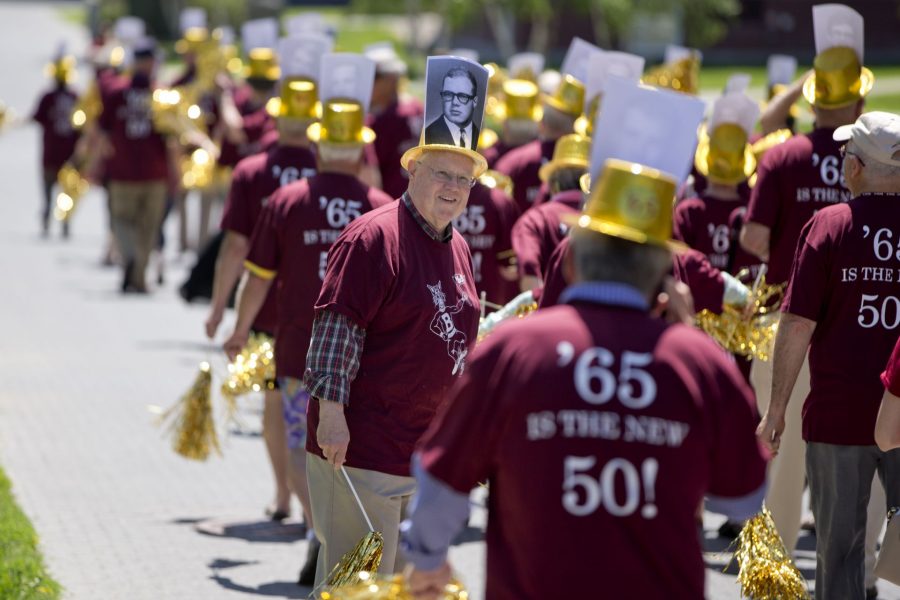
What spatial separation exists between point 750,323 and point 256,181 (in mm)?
2626

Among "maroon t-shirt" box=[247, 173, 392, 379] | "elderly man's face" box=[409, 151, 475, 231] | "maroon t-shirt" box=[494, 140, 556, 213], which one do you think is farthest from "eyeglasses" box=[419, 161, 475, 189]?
"maroon t-shirt" box=[494, 140, 556, 213]

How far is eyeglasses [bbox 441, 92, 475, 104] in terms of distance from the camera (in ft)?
20.0

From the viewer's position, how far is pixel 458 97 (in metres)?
6.12

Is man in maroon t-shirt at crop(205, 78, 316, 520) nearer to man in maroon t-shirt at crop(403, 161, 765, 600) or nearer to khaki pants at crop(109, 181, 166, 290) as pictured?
man in maroon t-shirt at crop(403, 161, 765, 600)

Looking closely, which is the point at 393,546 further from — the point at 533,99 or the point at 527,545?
the point at 533,99

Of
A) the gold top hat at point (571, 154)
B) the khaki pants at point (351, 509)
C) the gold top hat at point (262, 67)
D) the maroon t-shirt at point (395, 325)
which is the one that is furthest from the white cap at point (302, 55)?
the khaki pants at point (351, 509)

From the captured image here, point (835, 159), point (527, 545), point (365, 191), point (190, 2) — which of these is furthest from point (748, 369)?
point (190, 2)

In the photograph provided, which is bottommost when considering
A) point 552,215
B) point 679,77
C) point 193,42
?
point 552,215

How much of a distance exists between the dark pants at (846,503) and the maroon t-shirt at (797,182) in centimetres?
170

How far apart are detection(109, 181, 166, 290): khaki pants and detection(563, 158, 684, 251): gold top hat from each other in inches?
533

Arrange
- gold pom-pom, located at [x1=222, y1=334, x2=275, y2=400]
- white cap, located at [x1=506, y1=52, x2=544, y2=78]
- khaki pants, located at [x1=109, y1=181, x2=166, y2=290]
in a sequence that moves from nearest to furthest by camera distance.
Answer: gold pom-pom, located at [x1=222, y1=334, x2=275, y2=400] < white cap, located at [x1=506, y1=52, x2=544, y2=78] < khaki pants, located at [x1=109, y1=181, x2=166, y2=290]

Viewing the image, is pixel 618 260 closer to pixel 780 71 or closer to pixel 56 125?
pixel 780 71

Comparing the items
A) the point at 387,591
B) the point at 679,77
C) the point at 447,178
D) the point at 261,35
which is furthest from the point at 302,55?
the point at 387,591

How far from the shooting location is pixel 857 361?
6199mm
